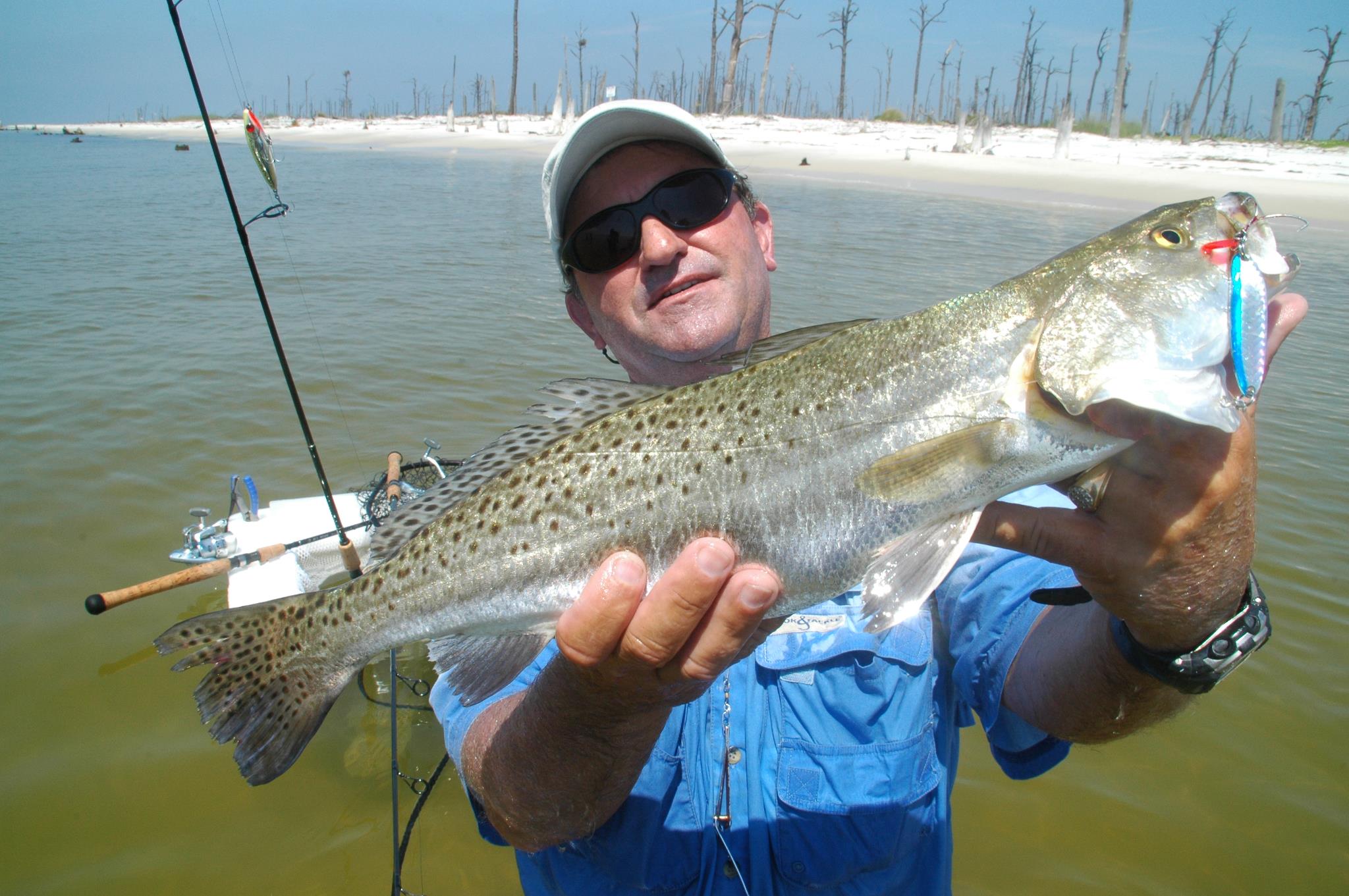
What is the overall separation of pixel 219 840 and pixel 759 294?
167 inches

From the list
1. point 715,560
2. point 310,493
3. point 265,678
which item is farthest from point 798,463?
point 310,493

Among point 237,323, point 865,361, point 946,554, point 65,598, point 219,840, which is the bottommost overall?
point 219,840

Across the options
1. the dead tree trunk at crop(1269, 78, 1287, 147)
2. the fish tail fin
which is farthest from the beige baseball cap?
the dead tree trunk at crop(1269, 78, 1287, 147)

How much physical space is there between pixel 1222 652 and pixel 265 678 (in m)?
2.93

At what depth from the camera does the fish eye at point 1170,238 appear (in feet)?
6.77

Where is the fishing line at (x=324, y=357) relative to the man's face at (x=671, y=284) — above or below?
below

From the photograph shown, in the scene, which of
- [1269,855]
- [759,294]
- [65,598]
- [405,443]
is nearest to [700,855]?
[759,294]

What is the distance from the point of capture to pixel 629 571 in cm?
224

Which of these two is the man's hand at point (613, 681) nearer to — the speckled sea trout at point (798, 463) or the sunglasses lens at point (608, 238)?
the speckled sea trout at point (798, 463)

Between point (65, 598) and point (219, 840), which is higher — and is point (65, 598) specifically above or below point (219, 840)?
above

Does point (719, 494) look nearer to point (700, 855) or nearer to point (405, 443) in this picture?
point (700, 855)

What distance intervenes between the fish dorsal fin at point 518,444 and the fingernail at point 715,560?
0.62m

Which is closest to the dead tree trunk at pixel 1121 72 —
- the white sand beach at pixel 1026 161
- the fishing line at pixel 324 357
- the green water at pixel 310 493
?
the white sand beach at pixel 1026 161

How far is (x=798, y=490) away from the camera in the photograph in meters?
2.25
